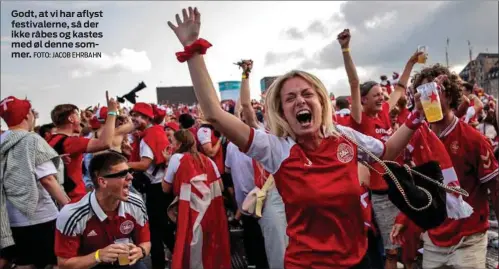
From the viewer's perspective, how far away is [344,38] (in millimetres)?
3973

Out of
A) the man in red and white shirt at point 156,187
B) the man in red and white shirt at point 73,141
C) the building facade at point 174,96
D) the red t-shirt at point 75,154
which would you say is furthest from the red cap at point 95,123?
the building facade at point 174,96

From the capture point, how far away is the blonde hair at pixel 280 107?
250cm

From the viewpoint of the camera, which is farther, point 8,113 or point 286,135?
point 8,113

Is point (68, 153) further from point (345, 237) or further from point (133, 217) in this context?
point (345, 237)

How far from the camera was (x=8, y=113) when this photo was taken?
4.66 metres

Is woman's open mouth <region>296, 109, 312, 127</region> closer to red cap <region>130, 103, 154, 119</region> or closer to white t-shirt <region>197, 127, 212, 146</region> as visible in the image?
white t-shirt <region>197, 127, 212, 146</region>

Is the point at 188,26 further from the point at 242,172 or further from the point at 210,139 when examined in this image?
the point at 210,139

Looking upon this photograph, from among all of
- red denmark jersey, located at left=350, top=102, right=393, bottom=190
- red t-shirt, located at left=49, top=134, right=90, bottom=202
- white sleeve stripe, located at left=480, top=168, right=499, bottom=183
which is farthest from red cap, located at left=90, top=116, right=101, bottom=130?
white sleeve stripe, located at left=480, top=168, right=499, bottom=183

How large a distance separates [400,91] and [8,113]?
4038 millimetres

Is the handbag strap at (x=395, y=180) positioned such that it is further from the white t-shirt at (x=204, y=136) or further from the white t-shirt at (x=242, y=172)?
the white t-shirt at (x=204, y=136)

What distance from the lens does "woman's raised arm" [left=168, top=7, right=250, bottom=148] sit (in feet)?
7.43

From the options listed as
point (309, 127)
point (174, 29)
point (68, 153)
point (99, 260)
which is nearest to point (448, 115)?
point (309, 127)

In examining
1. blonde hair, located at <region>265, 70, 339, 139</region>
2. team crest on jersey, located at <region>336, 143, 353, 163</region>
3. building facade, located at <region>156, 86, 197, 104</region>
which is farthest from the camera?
building facade, located at <region>156, 86, 197, 104</region>

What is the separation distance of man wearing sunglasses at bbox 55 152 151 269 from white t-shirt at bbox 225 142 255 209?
6.52 feet
